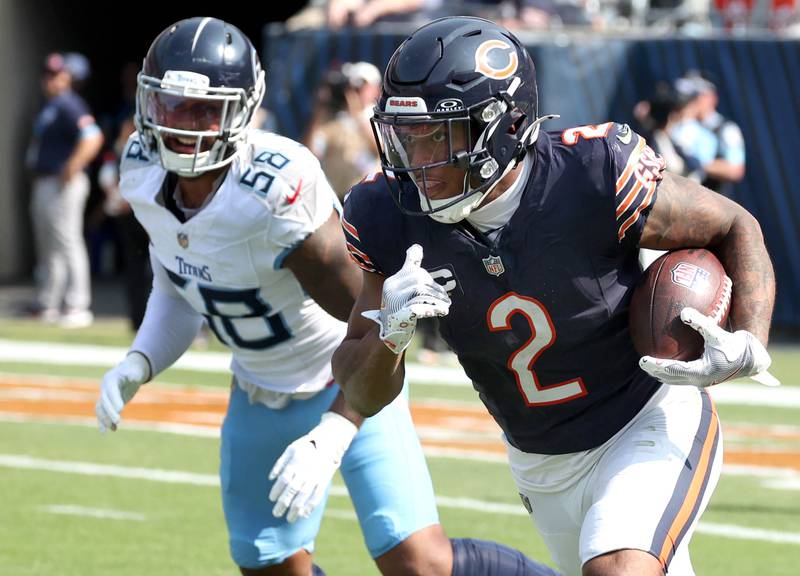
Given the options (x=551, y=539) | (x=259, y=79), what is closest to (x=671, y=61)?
(x=259, y=79)

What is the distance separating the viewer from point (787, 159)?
1154cm

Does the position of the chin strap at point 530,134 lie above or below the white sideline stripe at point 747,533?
above

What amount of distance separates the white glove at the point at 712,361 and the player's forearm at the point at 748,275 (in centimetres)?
14

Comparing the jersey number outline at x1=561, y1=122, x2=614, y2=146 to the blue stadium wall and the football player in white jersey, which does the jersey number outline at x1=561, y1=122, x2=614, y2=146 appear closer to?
the football player in white jersey

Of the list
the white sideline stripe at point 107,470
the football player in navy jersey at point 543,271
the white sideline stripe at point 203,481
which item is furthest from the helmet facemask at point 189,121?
the white sideline stripe at point 107,470

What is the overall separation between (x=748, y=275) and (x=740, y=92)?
27.7 feet

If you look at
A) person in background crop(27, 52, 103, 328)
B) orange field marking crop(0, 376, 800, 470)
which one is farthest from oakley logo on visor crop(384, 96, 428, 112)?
person in background crop(27, 52, 103, 328)

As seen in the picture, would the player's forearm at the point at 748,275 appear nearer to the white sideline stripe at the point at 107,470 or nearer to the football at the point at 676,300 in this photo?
the football at the point at 676,300

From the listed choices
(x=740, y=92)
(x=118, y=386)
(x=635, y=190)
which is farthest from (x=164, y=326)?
(x=740, y=92)

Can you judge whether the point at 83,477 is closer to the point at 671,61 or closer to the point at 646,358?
the point at 646,358

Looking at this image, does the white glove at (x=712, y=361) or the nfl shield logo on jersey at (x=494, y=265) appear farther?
the nfl shield logo on jersey at (x=494, y=265)

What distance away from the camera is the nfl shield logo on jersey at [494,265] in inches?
135

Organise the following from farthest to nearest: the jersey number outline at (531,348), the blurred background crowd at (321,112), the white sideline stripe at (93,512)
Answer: the blurred background crowd at (321,112) → the white sideline stripe at (93,512) → the jersey number outline at (531,348)

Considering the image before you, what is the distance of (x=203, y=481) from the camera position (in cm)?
684
